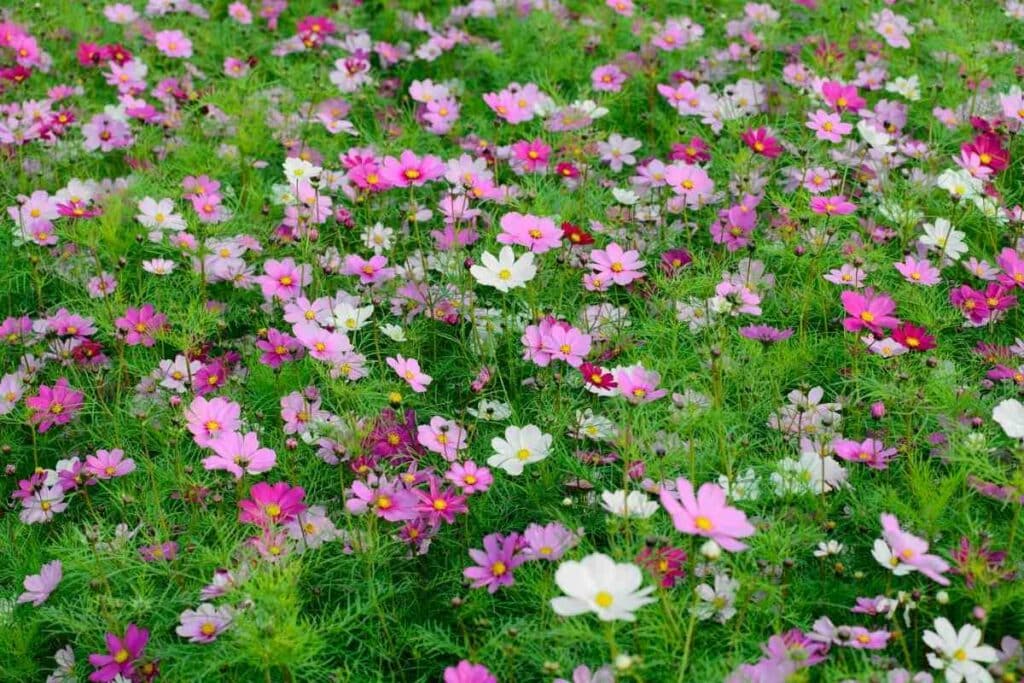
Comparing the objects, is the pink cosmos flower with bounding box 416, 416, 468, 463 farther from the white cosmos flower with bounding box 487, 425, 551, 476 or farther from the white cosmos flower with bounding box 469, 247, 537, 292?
the white cosmos flower with bounding box 469, 247, 537, 292

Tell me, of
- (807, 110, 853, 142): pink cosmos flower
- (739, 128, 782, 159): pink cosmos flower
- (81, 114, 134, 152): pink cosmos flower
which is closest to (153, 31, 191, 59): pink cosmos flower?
(81, 114, 134, 152): pink cosmos flower

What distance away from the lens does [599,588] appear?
146 centimetres

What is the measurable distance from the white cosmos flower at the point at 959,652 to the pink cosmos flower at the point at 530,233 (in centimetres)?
101

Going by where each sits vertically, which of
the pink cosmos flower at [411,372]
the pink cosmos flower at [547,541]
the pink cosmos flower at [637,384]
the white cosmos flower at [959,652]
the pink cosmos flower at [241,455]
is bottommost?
the pink cosmos flower at [411,372]

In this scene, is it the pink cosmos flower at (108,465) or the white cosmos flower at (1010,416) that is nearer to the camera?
the white cosmos flower at (1010,416)

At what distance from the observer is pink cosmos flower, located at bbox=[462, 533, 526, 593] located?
69.8 inches

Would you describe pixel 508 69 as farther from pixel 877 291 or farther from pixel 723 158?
pixel 877 291

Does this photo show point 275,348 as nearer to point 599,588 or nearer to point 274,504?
point 274,504

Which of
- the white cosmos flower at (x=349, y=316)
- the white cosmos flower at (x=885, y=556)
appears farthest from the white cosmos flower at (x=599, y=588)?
the white cosmos flower at (x=349, y=316)

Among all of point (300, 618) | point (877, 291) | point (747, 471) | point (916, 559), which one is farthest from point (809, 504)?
point (300, 618)

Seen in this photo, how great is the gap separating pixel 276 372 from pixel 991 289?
1461 mm

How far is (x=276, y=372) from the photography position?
7.45 ft

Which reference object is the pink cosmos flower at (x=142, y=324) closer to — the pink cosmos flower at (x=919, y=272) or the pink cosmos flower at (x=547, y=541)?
the pink cosmos flower at (x=547, y=541)

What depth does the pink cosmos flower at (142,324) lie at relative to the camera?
2316 millimetres
